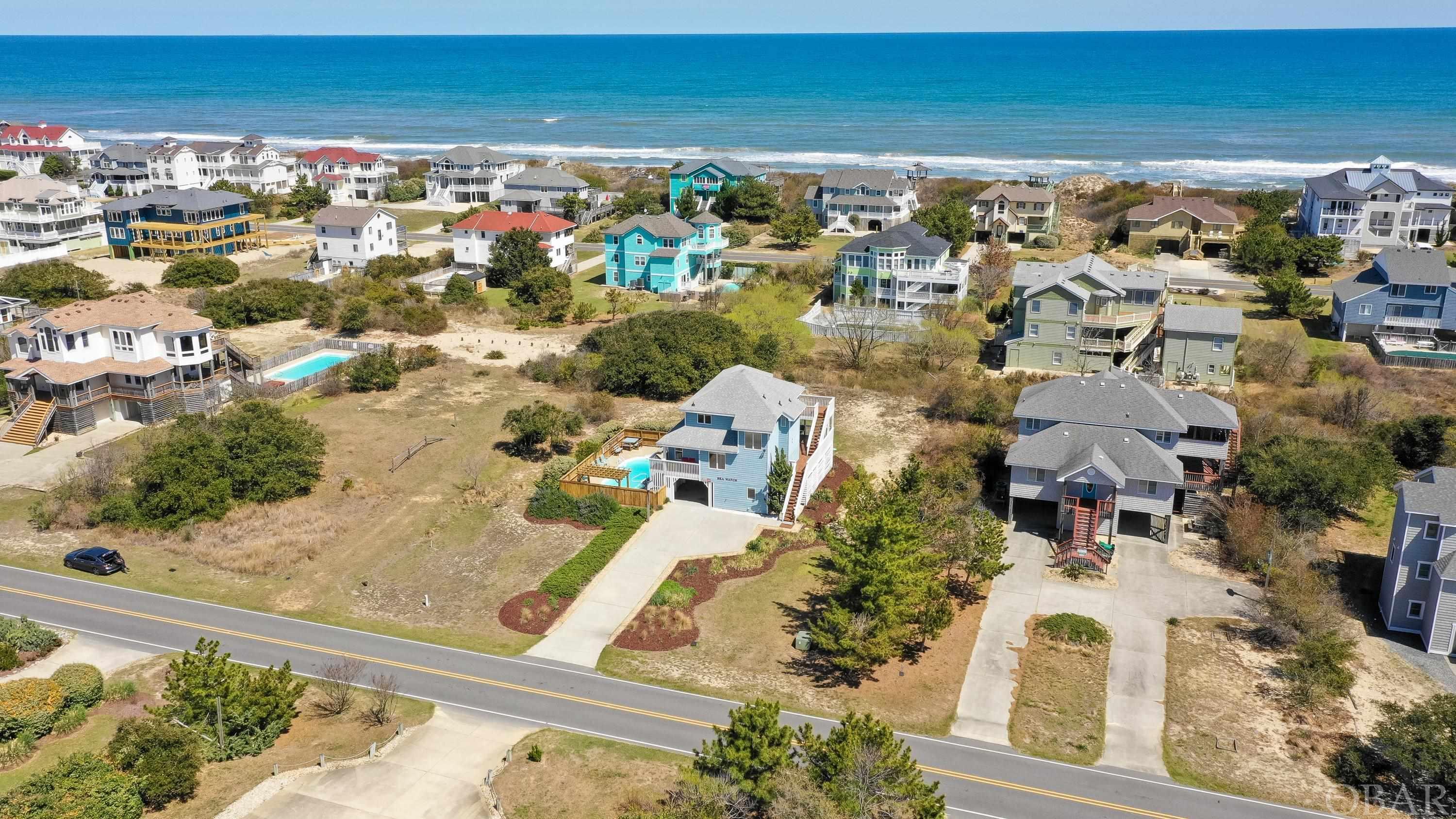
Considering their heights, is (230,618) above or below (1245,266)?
below

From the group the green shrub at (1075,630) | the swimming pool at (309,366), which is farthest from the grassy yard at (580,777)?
the swimming pool at (309,366)

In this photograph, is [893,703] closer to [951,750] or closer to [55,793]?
[951,750]

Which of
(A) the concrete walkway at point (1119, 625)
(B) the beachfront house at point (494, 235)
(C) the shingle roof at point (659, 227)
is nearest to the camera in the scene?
(A) the concrete walkway at point (1119, 625)

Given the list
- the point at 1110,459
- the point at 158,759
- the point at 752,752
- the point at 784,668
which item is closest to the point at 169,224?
the point at 158,759

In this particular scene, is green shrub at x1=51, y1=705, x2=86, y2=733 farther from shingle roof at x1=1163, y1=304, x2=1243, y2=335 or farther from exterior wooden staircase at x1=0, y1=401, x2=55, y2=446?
shingle roof at x1=1163, y1=304, x2=1243, y2=335

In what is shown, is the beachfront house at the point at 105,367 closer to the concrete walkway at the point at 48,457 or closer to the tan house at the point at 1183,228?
the concrete walkway at the point at 48,457

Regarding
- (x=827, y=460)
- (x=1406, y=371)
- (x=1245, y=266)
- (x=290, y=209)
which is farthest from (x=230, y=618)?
(x=290, y=209)
